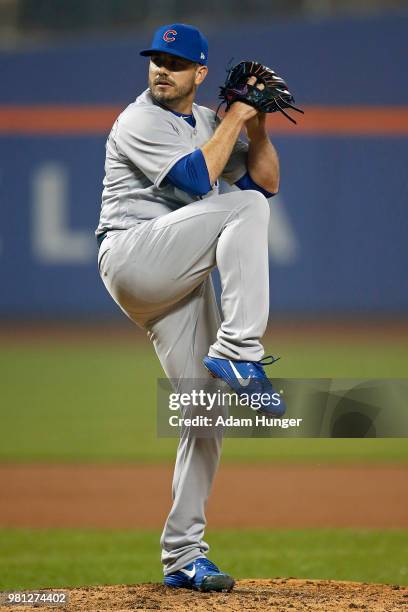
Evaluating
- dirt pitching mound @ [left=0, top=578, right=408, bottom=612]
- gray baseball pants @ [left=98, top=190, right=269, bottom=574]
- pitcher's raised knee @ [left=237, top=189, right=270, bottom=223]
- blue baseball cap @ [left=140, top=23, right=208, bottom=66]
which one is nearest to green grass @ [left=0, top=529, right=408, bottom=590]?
dirt pitching mound @ [left=0, top=578, right=408, bottom=612]

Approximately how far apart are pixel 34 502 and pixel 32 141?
28.4 ft

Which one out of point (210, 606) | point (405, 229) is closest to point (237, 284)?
point (210, 606)

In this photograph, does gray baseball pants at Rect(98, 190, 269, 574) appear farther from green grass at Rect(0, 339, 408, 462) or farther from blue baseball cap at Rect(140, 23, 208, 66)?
A: green grass at Rect(0, 339, 408, 462)

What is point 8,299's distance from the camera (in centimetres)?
1442

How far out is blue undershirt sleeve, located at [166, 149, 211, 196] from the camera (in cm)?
300

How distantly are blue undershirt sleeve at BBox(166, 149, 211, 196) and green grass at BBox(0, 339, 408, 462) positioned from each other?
497cm

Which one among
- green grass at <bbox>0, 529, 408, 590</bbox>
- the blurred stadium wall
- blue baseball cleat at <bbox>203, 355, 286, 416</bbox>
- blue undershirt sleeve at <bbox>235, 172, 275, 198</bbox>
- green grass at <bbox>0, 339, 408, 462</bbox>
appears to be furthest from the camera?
the blurred stadium wall

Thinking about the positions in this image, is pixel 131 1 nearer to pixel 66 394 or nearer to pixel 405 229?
pixel 405 229

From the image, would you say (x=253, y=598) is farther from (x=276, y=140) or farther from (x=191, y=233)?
(x=276, y=140)

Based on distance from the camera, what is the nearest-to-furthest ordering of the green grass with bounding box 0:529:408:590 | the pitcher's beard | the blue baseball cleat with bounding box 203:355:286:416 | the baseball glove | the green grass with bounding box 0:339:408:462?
the blue baseball cleat with bounding box 203:355:286:416 < the baseball glove < the pitcher's beard < the green grass with bounding box 0:529:408:590 < the green grass with bounding box 0:339:408:462

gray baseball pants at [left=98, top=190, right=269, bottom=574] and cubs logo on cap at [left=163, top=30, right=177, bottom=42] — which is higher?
cubs logo on cap at [left=163, top=30, right=177, bottom=42]

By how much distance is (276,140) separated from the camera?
556 inches

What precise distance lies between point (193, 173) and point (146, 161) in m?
0.18

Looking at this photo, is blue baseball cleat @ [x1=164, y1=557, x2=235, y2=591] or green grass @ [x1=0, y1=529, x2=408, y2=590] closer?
blue baseball cleat @ [x1=164, y1=557, x2=235, y2=591]
